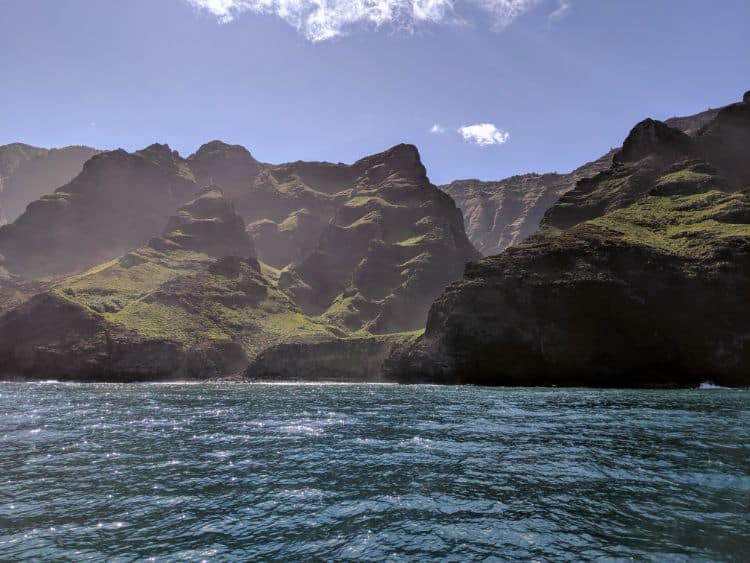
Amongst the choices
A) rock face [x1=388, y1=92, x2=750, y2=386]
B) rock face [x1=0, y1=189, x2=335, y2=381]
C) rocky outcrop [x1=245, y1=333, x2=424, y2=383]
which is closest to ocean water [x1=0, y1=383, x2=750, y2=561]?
rock face [x1=388, y1=92, x2=750, y2=386]

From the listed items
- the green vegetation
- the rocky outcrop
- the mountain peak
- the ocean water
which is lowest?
the rocky outcrop

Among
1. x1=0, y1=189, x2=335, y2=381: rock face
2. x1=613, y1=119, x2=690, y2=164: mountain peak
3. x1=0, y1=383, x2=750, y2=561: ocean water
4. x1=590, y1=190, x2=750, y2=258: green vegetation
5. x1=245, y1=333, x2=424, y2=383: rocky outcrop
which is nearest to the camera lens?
x1=0, y1=383, x2=750, y2=561: ocean water

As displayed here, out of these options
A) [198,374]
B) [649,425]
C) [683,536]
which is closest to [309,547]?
[683,536]

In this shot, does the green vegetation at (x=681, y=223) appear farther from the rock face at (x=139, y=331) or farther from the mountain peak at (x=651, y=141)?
the rock face at (x=139, y=331)

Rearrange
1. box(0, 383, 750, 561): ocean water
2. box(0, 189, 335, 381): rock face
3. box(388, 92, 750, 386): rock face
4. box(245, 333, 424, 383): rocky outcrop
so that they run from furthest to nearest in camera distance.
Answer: box(245, 333, 424, 383): rocky outcrop → box(0, 189, 335, 381): rock face → box(388, 92, 750, 386): rock face → box(0, 383, 750, 561): ocean water

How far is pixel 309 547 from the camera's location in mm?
13914

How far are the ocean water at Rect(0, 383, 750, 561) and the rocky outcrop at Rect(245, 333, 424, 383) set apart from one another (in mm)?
104603

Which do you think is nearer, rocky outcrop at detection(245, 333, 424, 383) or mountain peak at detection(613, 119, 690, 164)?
rocky outcrop at detection(245, 333, 424, 383)

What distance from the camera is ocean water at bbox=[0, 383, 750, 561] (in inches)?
550

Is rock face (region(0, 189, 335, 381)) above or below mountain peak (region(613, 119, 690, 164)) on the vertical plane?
below

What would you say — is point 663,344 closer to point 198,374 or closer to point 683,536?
point 683,536

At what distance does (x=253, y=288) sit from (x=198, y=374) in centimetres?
6032

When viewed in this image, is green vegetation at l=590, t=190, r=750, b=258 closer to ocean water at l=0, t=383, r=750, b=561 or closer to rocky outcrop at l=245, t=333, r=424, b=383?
rocky outcrop at l=245, t=333, r=424, b=383

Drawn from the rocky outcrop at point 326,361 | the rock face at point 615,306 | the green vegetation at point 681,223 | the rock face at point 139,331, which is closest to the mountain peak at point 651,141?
the rock face at point 615,306
